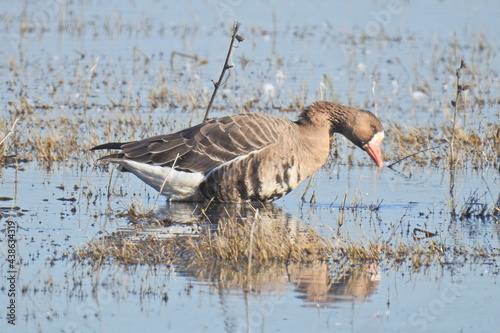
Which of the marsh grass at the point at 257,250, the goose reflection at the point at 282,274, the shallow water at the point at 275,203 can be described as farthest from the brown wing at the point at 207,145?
the marsh grass at the point at 257,250

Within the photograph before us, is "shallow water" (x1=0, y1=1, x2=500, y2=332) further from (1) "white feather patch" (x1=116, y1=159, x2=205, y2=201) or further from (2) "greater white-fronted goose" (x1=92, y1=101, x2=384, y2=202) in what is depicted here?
(2) "greater white-fronted goose" (x1=92, y1=101, x2=384, y2=202)

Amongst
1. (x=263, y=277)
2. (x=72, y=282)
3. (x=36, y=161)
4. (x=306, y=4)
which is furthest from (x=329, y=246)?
(x=306, y=4)

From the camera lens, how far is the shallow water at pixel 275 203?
22.9 feet

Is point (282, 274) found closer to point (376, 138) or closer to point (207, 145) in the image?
point (207, 145)

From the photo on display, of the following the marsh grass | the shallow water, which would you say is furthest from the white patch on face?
the marsh grass

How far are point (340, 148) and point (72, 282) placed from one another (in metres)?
7.27

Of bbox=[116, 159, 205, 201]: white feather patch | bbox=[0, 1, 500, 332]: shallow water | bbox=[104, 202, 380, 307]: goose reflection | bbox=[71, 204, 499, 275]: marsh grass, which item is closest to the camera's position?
bbox=[0, 1, 500, 332]: shallow water

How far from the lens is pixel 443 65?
829 inches

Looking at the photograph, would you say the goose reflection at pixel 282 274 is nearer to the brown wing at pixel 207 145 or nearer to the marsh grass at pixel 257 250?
the marsh grass at pixel 257 250

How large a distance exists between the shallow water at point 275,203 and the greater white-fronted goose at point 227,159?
12.4 inches

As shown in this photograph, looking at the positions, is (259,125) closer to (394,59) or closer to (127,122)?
(127,122)

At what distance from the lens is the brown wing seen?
418 inches

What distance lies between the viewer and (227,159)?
1062 cm

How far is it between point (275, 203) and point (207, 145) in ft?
3.64
